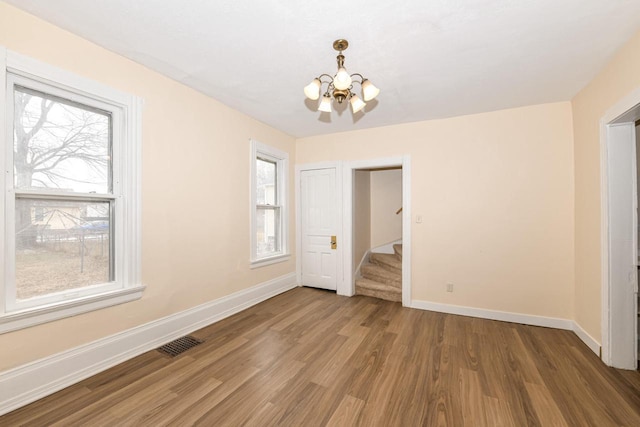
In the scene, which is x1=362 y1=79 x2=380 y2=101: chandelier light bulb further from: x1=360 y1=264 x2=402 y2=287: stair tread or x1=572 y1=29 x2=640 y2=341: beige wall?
x1=360 y1=264 x2=402 y2=287: stair tread

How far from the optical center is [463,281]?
3.51m

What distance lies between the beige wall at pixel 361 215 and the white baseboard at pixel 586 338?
273 centimetres

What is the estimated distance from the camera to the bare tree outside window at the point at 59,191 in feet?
6.15

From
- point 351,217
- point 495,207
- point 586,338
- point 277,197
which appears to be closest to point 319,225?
point 351,217

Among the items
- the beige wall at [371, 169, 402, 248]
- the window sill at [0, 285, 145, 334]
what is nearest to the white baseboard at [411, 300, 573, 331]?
the beige wall at [371, 169, 402, 248]

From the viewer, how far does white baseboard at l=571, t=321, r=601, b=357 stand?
8.12ft

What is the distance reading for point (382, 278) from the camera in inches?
176

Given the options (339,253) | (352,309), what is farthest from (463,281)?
(339,253)

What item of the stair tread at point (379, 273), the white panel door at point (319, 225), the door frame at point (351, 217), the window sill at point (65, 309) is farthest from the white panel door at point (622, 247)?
the window sill at point (65, 309)

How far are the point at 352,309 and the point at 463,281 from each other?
1.52 metres

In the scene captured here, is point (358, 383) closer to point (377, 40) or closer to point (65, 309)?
point (65, 309)

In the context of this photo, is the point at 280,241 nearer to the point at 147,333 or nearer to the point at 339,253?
the point at 339,253

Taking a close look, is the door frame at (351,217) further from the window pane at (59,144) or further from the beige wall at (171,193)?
the window pane at (59,144)

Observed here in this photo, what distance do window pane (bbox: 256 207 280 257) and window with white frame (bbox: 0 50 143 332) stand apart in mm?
1840
